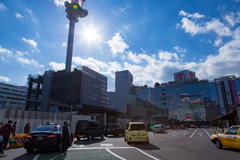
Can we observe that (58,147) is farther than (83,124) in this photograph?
No

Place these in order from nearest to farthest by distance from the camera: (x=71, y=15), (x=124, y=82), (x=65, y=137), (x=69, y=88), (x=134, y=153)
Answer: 1. (x=134, y=153)
2. (x=65, y=137)
3. (x=69, y=88)
4. (x=71, y=15)
5. (x=124, y=82)

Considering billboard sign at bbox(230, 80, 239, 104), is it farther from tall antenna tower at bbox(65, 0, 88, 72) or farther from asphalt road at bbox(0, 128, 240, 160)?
asphalt road at bbox(0, 128, 240, 160)

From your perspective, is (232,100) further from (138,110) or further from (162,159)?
(162,159)

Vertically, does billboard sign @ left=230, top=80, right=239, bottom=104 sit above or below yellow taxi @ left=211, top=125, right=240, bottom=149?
above

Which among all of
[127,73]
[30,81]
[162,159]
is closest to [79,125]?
[162,159]

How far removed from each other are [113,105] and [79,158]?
325 ft

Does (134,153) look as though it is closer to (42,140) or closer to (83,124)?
(42,140)

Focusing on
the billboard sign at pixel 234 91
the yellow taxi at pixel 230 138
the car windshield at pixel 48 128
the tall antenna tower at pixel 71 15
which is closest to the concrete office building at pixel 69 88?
the tall antenna tower at pixel 71 15

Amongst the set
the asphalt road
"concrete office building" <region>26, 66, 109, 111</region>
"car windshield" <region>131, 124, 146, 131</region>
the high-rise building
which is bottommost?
the asphalt road

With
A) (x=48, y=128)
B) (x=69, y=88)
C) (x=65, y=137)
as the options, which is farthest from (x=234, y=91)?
(x=48, y=128)

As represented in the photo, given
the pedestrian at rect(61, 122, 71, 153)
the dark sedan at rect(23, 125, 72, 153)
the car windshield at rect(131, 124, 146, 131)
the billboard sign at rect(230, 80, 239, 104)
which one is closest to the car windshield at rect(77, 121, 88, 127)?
the car windshield at rect(131, 124, 146, 131)

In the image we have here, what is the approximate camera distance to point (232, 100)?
276 feet

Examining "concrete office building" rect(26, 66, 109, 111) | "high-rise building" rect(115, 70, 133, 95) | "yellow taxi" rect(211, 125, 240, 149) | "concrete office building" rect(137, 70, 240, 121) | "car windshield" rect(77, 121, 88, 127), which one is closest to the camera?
"yellow taxi" rect(211, 125, 240, 149)

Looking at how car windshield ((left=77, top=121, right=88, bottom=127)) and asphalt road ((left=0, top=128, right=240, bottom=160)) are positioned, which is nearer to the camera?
asphalt road ((left=0, top=128, right=240, bottom=160))
